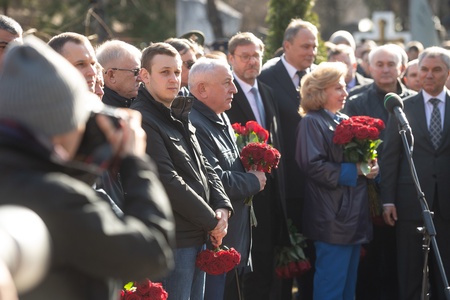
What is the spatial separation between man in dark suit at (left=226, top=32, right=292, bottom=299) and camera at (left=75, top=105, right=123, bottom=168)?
5127mm

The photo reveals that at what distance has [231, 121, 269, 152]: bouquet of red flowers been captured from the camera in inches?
270

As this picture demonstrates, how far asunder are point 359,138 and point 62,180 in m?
5.24

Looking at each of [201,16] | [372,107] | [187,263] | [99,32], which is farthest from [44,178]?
[201,16]

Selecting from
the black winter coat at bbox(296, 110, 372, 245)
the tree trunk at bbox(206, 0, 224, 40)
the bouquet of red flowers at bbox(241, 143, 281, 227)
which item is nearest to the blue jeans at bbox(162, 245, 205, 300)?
the bouquet of red flowers at bbox(241, 143, 281, 227)

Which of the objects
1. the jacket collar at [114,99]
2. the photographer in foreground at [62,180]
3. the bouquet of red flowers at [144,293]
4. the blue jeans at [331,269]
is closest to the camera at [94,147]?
the photographer in foreground at [62,180]

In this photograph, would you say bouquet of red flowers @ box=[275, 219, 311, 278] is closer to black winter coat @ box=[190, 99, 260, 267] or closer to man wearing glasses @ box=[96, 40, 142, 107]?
black winter coat @ box=[190, 99, 260, 267]

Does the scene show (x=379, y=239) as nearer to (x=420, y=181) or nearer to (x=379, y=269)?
(x=379, y=269)

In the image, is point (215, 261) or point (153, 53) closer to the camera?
point (215, 261)

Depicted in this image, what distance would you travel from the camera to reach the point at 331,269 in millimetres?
7449

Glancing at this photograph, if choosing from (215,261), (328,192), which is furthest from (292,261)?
(215,261)

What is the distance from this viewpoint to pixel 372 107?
884 centimetres

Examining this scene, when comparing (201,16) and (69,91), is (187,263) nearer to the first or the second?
(69,91)

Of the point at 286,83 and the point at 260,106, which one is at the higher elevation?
the point at 286,83

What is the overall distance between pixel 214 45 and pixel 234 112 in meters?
4.64
